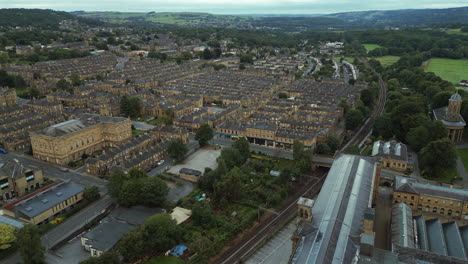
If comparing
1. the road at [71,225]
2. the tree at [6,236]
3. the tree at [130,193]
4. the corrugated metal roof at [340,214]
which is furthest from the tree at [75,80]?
the corrugated metal roof at [340,214]

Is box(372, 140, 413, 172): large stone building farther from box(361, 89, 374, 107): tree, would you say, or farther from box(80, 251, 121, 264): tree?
box(80, 251, 121, 264): tree

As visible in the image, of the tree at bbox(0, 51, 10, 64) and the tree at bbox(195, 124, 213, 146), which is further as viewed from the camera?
the tree at bbox(0, 51, 10, 64)

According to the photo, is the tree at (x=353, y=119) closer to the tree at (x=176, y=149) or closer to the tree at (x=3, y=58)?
the tree at (x=176, y=149)

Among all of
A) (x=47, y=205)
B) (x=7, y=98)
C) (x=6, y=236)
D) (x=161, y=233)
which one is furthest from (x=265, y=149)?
(x=7, y=98)

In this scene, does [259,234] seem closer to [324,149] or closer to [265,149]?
[324,149]

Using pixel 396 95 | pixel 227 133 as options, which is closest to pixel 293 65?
pixel 396 95

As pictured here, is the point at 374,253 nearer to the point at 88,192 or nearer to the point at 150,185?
the point at 150,185

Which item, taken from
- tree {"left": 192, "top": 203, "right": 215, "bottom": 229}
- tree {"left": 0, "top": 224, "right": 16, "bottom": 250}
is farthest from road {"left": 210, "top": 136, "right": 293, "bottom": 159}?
tree {"left": 0, "top": 224, "right": 16, "bottom": 250}
